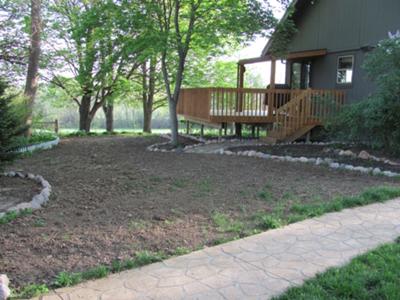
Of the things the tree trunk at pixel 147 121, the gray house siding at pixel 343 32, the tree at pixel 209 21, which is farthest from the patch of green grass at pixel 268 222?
the tree trunk at pixel 147 121

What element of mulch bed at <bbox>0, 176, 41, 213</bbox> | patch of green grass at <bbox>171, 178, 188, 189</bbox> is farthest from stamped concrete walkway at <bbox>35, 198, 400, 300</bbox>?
mulch bed at <bbox>0, 176, 41, 213</bbox>

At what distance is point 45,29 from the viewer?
60.2 feet

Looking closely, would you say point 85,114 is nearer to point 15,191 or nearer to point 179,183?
point 15,191

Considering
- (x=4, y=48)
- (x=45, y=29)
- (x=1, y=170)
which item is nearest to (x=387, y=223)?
(x=1, y=170)

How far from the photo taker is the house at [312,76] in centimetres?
1098

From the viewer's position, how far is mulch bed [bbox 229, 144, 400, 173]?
7785 millimetres

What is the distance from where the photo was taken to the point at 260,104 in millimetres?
11633

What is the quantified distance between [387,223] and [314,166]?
3.55m

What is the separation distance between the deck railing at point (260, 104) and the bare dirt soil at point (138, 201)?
2.70 m

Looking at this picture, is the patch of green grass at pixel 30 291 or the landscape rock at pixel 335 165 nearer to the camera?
the patch of green grass at pixel 30 291

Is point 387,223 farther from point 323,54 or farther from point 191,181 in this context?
point 323,54

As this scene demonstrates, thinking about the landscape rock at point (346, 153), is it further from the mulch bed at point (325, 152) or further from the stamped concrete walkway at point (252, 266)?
the stamped concrete walkway at point (252, 266)

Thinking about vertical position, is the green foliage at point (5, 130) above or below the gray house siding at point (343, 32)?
below

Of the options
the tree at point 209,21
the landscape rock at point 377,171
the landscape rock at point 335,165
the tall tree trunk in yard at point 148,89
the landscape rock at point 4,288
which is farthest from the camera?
the tall tree trunk in yard at point 148,89
